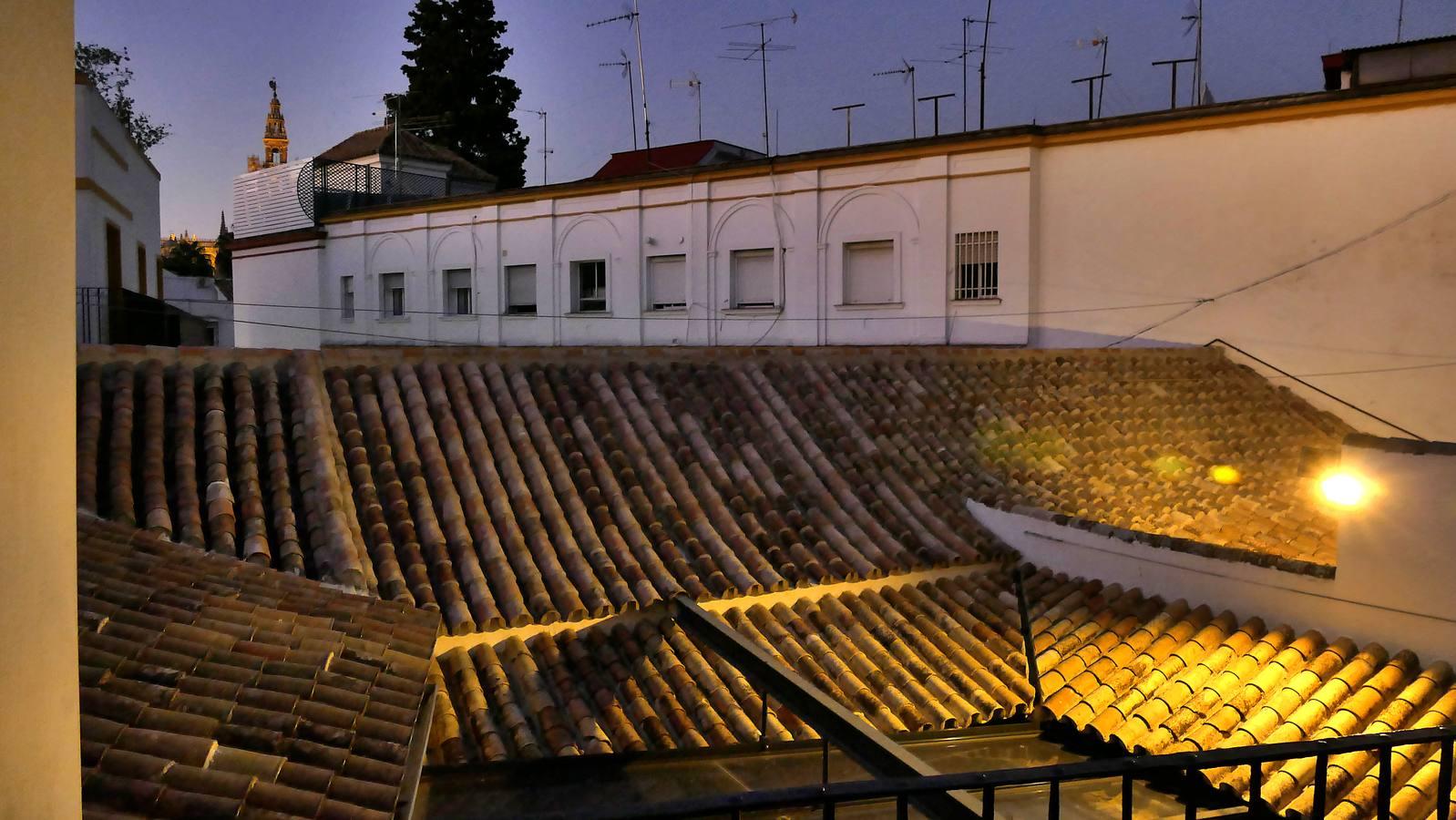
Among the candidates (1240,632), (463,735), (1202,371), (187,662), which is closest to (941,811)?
(463,735)

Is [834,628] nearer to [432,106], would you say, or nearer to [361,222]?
[361,222]

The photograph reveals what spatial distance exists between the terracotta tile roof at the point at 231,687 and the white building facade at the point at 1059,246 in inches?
513

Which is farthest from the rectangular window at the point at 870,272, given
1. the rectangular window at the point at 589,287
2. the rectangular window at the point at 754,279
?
the rectangular window at the point at 589,287

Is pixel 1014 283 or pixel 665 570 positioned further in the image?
pixel 1014 283

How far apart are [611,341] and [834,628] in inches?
597

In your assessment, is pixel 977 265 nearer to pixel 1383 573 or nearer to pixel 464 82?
pixel 1383 573

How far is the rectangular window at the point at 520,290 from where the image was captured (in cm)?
2398

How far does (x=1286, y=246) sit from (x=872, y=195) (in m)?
6.25

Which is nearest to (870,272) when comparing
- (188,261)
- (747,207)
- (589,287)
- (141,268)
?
(747,207)

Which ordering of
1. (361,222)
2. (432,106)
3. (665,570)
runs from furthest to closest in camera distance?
1. (432,106)
2. (361,222)
3. (665,570)

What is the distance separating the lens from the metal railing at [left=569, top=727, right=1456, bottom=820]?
9.60ft

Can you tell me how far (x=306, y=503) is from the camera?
278 inches

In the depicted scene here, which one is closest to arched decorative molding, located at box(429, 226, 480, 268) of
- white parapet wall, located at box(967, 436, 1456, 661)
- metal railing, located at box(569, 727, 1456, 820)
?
white parapet wall, located at box(967, 436, 1456, 661)

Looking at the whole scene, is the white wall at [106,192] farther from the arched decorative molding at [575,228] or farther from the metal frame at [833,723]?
the metal frame at [833,723]
